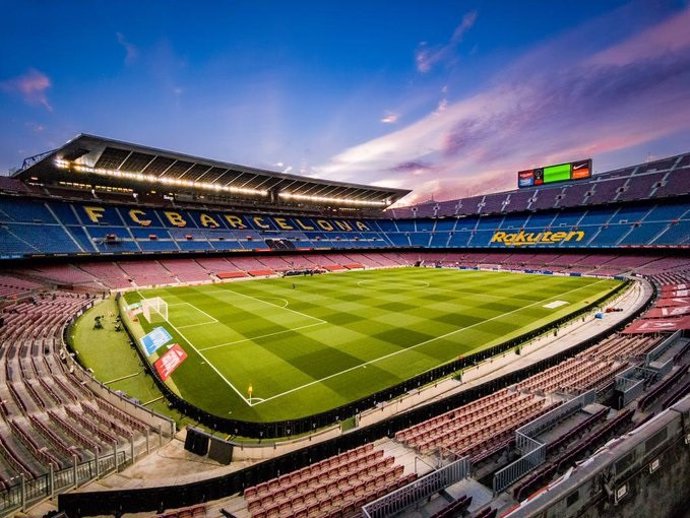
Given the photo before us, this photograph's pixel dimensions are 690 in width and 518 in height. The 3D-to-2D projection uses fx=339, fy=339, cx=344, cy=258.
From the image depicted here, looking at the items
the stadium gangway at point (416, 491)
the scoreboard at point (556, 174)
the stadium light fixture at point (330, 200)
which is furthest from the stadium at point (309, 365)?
the stadium light fixture at point (330, 200)

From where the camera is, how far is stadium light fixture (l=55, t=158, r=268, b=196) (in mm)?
44500

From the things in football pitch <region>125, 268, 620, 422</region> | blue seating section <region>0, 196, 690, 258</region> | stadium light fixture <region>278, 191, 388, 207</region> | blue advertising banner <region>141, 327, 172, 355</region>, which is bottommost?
football pitch <region>125, 268, 620, 422</region>

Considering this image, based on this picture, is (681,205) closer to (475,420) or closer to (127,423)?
(475,420)

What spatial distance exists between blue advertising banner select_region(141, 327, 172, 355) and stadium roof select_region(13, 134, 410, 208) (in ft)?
98.9

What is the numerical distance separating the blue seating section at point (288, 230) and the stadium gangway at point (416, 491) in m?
46.2

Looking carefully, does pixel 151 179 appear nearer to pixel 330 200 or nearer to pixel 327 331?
pixel 330 200

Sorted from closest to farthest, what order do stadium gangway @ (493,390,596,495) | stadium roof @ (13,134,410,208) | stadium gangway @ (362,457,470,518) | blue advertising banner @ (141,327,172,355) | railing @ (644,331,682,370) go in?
stadium gangway @ (362,457,470,518)
stadium gangway @ (493,390,596,495)
railing @ (644,331,682,370)
blue advertising banner @ (141,327,172,355)
stadium roof @ (13,134,410,208)

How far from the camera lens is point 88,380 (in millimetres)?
14594

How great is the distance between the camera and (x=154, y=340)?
19.9 meters

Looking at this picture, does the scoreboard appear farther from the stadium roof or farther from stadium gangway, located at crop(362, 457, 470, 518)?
stadium gangway, located at crop(362, 457, 470, 518)

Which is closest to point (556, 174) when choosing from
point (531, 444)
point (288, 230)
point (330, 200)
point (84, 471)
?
point (330, 200)

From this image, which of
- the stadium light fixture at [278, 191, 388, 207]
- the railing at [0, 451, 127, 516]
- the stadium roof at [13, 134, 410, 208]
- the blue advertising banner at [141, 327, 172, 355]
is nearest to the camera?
the railing at [0, 451, 127, 516]

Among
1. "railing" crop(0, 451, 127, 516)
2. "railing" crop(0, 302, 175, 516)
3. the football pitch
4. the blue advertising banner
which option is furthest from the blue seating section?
"railing" crop(0, 451, 127, 516)

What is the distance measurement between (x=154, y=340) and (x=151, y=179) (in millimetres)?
41309
